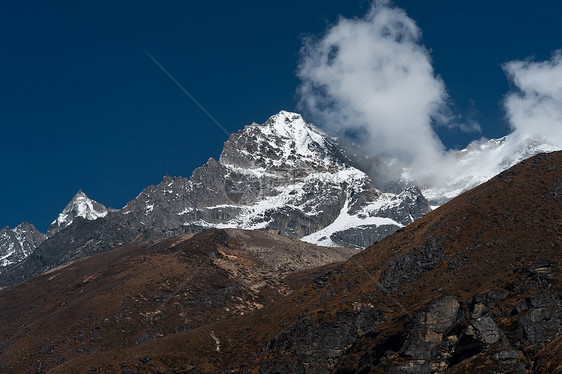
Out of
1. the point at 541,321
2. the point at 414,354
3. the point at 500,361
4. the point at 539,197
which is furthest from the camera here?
the point at 539,197

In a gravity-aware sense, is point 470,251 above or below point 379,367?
above

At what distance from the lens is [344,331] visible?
173 metres

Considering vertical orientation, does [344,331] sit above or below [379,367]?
above

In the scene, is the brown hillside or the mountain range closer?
the mountain range

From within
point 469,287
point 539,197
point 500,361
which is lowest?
point 500,361

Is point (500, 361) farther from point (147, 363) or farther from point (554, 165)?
point (147, 363)

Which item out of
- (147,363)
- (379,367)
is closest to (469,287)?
(379,367)

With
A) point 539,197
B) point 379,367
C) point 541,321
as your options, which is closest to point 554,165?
point 539,197

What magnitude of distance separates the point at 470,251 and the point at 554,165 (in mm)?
45864

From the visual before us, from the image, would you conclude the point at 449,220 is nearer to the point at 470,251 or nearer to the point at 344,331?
the point at 470,251

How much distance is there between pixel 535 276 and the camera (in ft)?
477

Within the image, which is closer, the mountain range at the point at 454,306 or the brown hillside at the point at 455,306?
the mountain range at the point at 454,306

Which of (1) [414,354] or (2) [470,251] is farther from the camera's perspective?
(2) [470,251]

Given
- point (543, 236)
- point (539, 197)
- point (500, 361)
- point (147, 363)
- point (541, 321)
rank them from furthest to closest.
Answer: point (147, 363) < point (539, 197) < point (543, 236) < point (541, 321) < point (500, 361)
